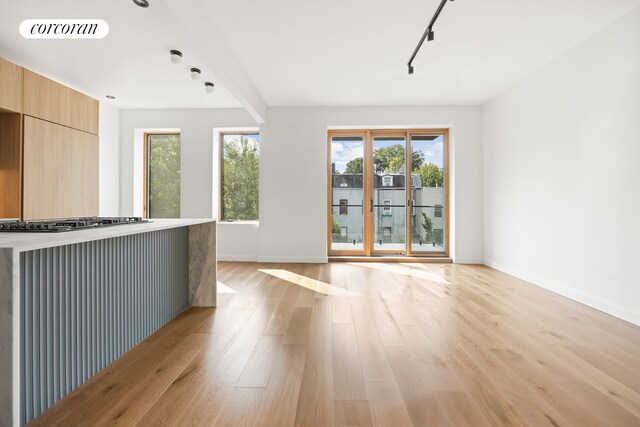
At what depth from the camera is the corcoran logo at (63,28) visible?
308cm

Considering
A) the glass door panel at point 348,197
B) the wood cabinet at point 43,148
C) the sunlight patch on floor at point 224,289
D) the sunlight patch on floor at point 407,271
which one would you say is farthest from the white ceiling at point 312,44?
the sunlight patch on floor at point 407,271

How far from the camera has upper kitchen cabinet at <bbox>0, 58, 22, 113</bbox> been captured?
3090mm

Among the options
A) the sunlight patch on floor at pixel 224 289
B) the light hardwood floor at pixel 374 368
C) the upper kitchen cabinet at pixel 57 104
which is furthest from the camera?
the sunlight patch on floor at pixel 224 289

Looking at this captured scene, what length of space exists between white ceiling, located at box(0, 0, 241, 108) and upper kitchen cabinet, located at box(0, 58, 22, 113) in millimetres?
384

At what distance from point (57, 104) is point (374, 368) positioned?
14.7 ft

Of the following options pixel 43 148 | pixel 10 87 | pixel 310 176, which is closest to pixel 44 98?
pixel 10 87

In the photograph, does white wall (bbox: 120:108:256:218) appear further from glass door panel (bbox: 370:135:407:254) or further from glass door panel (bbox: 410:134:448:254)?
glass door panel (bbox: 410:134:448:254)

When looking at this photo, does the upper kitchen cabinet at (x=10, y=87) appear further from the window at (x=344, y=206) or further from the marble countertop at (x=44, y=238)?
the window at (x=344, y=206)

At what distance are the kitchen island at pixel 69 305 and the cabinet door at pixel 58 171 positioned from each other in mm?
2086

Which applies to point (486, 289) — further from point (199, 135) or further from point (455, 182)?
point (199, 135)

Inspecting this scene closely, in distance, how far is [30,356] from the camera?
1.39m

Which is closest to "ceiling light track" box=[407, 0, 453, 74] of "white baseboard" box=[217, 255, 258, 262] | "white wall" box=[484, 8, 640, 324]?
"white wall" box=[484, 8, 640, 324]

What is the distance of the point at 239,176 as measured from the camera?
6.01m

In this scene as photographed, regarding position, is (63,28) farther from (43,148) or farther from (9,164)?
(9,164)
